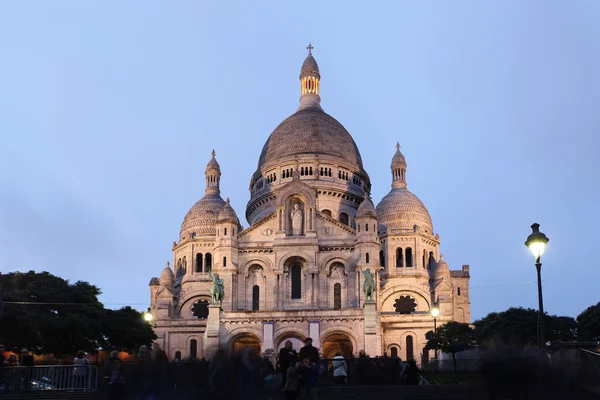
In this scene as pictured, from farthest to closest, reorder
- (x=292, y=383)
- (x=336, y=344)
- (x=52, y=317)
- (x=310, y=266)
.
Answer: (x=310, y=266) < (x=336, y=344) < (x=52, y=317) < (x=292, y=383)

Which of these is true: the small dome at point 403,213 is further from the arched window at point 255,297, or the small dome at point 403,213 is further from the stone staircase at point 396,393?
the stone staircase at point 396,393

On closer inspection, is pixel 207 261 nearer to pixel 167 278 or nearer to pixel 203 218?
pixel 167 278

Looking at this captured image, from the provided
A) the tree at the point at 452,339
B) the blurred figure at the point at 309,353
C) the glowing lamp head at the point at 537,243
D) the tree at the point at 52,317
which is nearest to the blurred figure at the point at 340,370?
the blurred figure at the point at 309,353

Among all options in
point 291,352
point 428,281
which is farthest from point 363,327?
point 291,352

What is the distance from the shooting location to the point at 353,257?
68.9 metres

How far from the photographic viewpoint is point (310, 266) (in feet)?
225

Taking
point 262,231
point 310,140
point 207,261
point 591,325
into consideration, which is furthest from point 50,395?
point 310,140

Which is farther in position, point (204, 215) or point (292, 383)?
point (204, 215)

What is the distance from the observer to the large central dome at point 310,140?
281 feet

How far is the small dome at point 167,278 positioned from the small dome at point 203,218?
4.84 meters

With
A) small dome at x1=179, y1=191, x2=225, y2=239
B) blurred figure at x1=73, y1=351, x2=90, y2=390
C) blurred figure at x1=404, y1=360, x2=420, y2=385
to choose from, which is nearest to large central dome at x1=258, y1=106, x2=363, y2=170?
small dome at x1=179, y1=191, x2=225, y2=239

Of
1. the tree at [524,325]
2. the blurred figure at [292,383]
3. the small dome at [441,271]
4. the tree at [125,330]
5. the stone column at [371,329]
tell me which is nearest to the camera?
the blurred figure at [292,383]

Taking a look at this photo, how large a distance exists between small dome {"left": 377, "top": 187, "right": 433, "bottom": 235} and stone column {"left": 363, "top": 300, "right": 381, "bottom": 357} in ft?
58.3

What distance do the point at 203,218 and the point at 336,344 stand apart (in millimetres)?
24145
